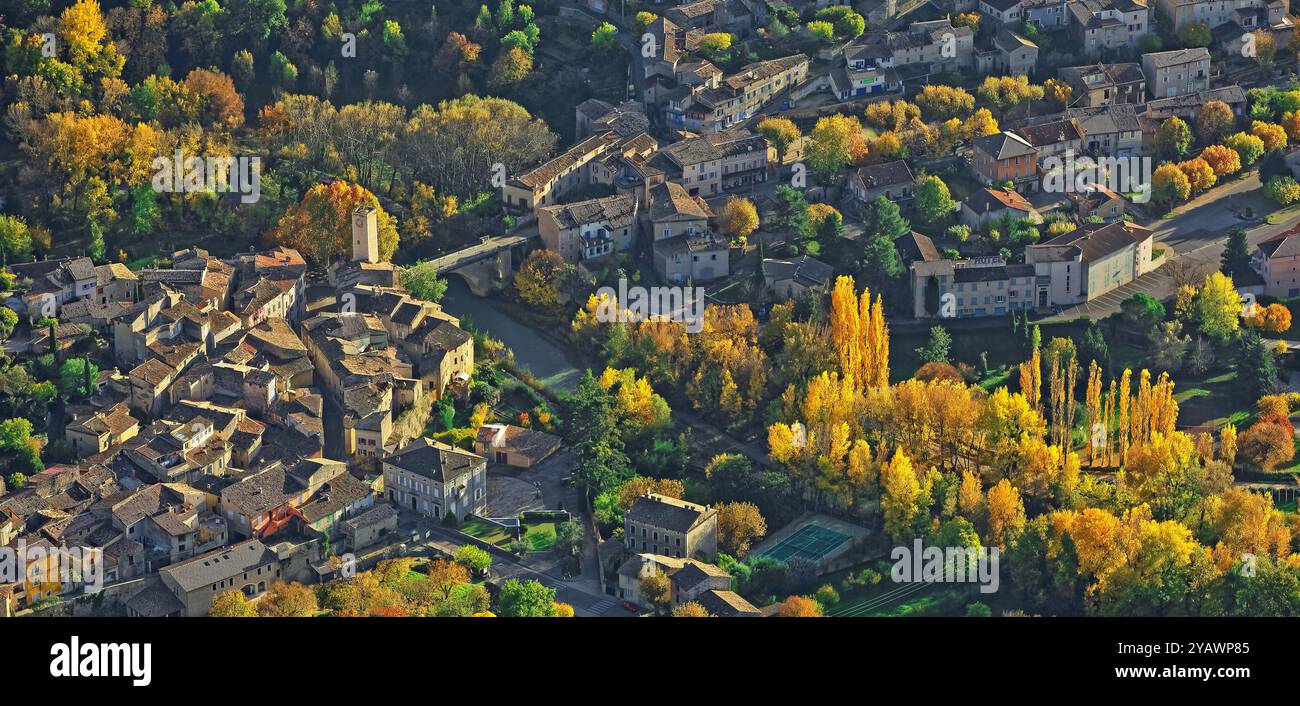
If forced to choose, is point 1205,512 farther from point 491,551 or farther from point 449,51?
point 449,51

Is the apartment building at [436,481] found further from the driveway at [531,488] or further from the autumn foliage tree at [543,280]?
the autumn foliage tree at [543,280]

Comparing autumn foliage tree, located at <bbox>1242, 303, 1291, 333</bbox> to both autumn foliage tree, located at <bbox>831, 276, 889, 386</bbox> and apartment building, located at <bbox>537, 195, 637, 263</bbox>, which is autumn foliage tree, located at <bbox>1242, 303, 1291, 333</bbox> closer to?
autumn foliage tree, located at <bbox>831, 276, 889, 386</bbox>

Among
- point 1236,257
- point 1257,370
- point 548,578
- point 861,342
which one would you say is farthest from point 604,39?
point 548,578

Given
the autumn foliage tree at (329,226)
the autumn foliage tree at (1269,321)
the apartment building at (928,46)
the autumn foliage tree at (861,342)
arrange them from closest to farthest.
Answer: the autumn foliage tree at (861,342) → the autumn foliage tree at (1269,321) → the autumn foliage tree at (329,226) → the apartment building at (928,46)

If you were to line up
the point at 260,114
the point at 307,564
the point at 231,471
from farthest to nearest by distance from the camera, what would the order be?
the point at 260,114
the point at 231,471
the point at 307,564

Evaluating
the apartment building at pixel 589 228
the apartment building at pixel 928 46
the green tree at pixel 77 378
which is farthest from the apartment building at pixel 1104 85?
the green tree at pixel 77 378

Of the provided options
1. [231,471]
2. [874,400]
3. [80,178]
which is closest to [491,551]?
[231,471]
